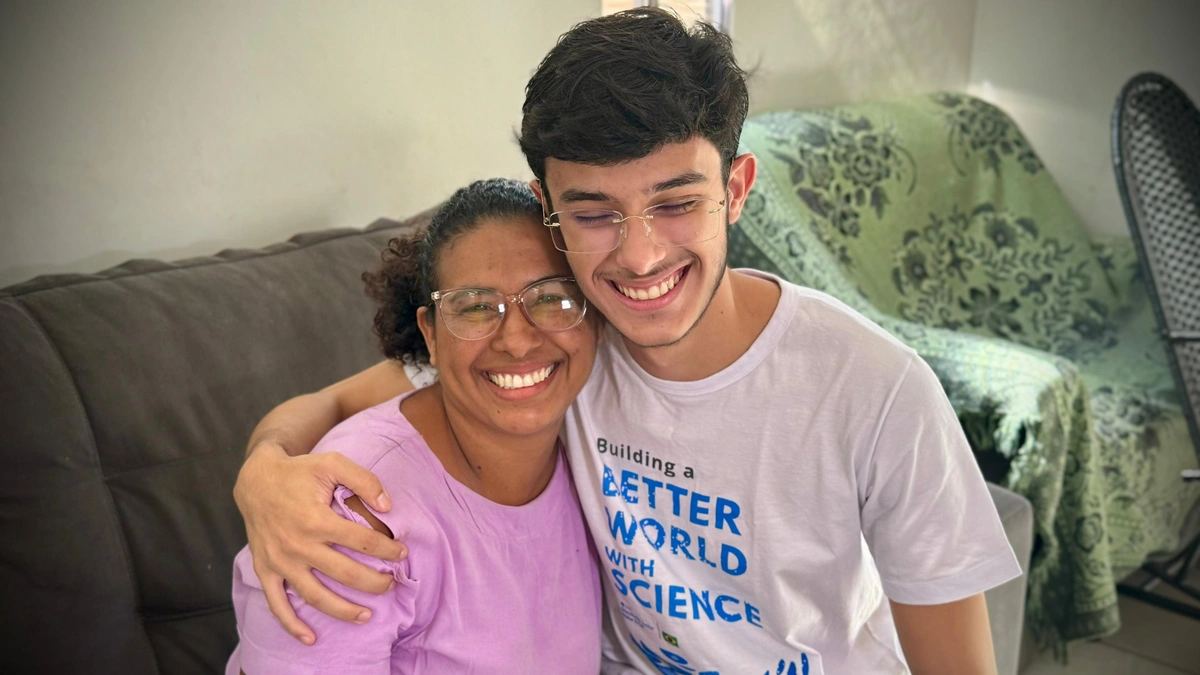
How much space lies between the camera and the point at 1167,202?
246 centimetres

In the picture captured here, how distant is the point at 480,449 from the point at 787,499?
15.4 inches

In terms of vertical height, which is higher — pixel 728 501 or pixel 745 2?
pixel 745 2

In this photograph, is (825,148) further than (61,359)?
Yes

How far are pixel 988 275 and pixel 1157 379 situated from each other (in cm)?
59

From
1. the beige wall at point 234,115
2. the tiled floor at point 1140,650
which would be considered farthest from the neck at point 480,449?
the tiled floor at point 1140,650

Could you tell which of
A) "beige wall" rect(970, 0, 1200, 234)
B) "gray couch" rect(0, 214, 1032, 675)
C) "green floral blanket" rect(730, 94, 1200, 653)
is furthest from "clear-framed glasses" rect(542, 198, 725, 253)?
"beige wall" rect(970, 0, 1200, 234)

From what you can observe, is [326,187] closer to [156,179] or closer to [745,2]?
[156,179]

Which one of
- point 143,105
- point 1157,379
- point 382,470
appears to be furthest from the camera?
point 1157,379

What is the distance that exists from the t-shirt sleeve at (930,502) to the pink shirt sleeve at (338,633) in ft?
1.87

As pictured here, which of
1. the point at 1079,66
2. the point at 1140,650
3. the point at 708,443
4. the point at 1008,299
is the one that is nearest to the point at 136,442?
the point at 708,443

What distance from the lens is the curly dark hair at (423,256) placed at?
1.21m

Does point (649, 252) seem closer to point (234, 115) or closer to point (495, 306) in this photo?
point (495, 306)

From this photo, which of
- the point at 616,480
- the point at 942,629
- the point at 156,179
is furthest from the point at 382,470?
the point at 156,179

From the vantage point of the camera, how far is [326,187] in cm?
195
